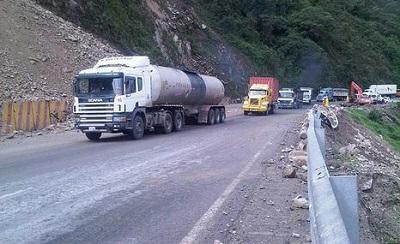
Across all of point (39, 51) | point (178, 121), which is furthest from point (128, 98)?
point (39, 51)

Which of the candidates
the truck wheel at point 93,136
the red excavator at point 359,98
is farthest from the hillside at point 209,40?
the truck wheel at point 93,136

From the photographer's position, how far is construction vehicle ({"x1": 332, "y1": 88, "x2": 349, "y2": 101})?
265 feet

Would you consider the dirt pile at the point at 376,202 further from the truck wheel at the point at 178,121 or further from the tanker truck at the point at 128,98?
the truck wheel at the point at 178,121

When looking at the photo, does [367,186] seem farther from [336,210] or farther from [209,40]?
[209,40]

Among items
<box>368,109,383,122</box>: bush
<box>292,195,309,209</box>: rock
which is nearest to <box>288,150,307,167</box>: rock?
<box>292,195,309,209</box>: rock

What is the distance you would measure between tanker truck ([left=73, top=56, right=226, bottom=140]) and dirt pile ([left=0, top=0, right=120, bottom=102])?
7.45 meters

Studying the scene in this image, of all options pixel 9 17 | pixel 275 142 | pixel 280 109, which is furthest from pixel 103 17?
pixel 275 142

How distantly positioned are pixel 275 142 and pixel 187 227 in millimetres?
12411

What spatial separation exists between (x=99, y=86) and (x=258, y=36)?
56790 millimetres

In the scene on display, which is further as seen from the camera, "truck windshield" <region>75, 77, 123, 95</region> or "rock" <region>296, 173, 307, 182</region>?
"truck windshield" <region>75, 77, 123, 95</region>

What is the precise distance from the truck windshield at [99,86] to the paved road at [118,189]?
267cm

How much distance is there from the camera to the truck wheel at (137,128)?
22.2m

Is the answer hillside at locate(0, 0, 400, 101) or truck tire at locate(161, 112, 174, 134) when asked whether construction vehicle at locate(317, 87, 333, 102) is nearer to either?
hillside at locate(0, 0, 400, 101)

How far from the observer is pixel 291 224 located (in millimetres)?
7996
